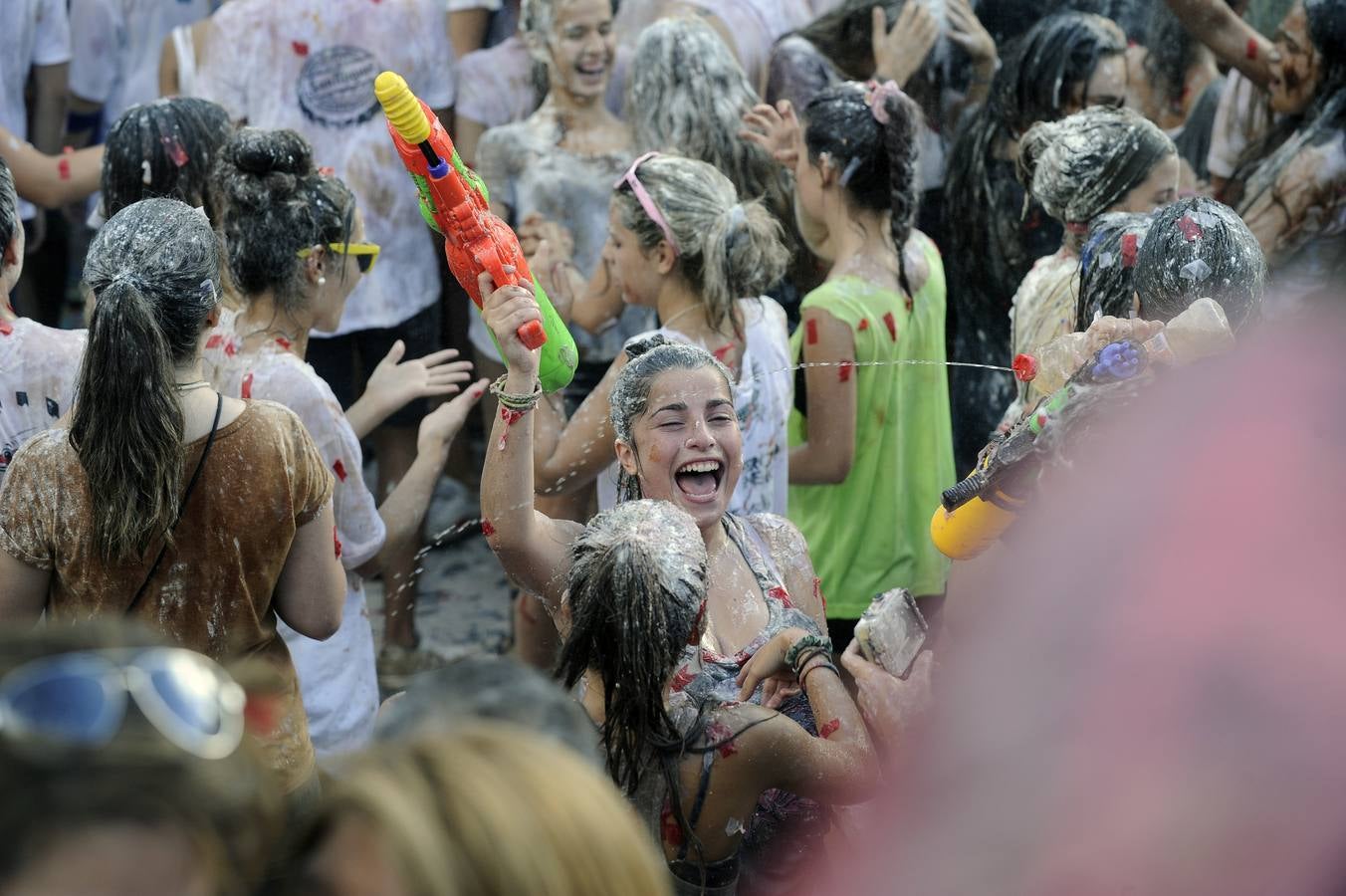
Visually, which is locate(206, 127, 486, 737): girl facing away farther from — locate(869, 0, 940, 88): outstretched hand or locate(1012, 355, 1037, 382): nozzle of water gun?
locate(869, 0, 940, 88): outstretched hand

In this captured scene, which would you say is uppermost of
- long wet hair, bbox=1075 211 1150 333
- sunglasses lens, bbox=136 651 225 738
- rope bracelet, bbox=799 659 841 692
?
sunglasses lens, bbox=136 651 225 738

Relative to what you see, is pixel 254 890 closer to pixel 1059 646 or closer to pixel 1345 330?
pixel 1059 646

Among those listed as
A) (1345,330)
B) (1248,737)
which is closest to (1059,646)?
(1248,737)

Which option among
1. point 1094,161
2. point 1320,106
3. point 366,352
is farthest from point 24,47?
point 1320,106

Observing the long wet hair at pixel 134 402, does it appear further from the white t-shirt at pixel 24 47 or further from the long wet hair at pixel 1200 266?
the white t-shirt at pixel 24 47

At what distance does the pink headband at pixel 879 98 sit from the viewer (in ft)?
13.3

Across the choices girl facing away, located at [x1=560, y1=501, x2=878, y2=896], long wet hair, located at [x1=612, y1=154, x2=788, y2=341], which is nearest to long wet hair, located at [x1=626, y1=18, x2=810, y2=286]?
long wet hair, located at [x1=612, y1=154, x2=788, y2=341]

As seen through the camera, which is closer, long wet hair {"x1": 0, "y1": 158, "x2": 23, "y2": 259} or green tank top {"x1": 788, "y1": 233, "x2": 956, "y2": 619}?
long wet hair {"x1": 0, "y1": 158, "x2": 23, "y2": 259}

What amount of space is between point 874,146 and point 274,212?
1.66 meters

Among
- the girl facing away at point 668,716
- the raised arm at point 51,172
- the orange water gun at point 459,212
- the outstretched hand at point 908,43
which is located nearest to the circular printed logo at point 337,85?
the raised arm at point 51,172

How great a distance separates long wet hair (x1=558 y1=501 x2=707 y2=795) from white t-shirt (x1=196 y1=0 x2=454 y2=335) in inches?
119

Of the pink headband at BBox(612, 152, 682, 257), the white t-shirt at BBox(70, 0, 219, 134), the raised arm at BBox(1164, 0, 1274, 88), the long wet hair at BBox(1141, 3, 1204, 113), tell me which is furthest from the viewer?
the long wet hair at BBox(1141, 3, 1204, 113)

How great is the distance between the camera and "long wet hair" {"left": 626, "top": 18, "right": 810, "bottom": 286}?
4.77 metres

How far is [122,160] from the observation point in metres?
3.68
